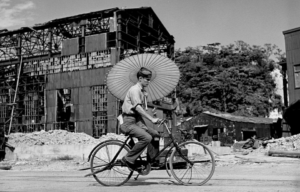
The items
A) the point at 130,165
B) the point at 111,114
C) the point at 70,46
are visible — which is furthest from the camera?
the point at 70,46

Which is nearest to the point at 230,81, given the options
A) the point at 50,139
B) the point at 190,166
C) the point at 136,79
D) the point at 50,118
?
the point at 50,118

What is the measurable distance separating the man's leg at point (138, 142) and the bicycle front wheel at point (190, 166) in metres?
0.50

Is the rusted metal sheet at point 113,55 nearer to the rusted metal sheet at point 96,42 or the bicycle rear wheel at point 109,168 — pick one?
the rusted metal sheet at point 96,42

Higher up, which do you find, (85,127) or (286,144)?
(85,127)

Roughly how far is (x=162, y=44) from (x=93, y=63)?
329 inches

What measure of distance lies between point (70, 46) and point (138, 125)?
2716 centimetres

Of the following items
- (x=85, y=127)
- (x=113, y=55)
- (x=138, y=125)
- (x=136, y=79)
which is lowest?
(x=85, y=127)

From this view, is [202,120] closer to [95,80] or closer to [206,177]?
[95,80]

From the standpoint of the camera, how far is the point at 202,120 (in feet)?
137

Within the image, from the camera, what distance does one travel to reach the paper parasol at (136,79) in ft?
29.0

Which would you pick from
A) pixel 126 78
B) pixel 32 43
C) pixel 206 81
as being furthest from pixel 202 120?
pixel 126 78

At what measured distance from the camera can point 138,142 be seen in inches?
229

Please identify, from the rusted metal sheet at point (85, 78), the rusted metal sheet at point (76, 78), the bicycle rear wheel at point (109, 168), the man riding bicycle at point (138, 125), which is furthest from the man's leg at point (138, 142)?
the rusted metal sheet at point (76, 78)

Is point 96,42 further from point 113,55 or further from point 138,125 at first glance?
point 138,125
